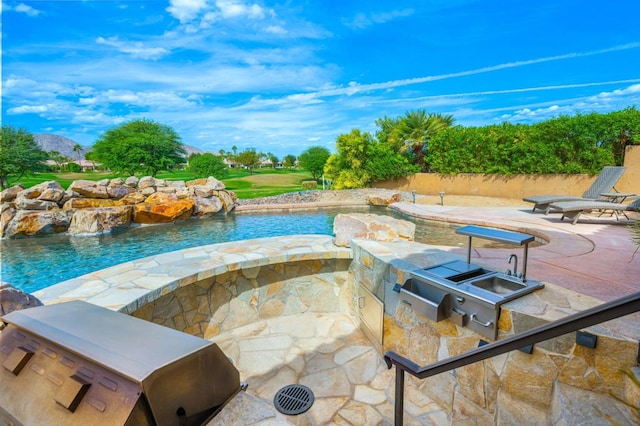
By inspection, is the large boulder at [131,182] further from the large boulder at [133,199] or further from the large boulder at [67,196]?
the large boulder at [67,196]

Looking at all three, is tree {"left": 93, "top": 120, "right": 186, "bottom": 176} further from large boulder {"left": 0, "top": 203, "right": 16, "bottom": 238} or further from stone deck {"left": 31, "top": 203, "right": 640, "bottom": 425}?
stone deck {"left": 31, "top": 203, "right": 640, "bottom": 425}

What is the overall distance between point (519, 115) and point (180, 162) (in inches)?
1107

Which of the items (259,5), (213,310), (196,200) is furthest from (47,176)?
(213,310)

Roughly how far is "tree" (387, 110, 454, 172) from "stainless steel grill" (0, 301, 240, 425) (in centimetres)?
1882

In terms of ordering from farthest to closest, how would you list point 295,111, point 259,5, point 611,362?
point 295,111 → point 259,5 → point 611,362

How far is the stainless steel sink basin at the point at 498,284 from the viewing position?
219 cm

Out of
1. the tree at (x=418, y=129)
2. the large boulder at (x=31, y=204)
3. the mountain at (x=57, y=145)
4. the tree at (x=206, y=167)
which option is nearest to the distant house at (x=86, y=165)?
the mountain at (x=57, y=145)

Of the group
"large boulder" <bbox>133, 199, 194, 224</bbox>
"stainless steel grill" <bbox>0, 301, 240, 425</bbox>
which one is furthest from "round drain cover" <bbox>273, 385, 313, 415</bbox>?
"large boulder" <bbox>133, 199, 194, 224</bbox>

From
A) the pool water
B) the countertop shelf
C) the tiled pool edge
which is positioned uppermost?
the countertop shelf

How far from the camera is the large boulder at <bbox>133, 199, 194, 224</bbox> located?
1058 centimetres

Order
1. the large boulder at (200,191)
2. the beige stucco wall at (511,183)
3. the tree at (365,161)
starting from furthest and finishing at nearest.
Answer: the tree at (365,161) < the large boulder at (200,191) < the beige stucco wall at (511,183)

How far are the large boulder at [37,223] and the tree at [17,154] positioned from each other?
15249 millimetres

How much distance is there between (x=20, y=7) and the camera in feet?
18.0

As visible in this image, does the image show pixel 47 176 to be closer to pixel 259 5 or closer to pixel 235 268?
pixel 259 5
